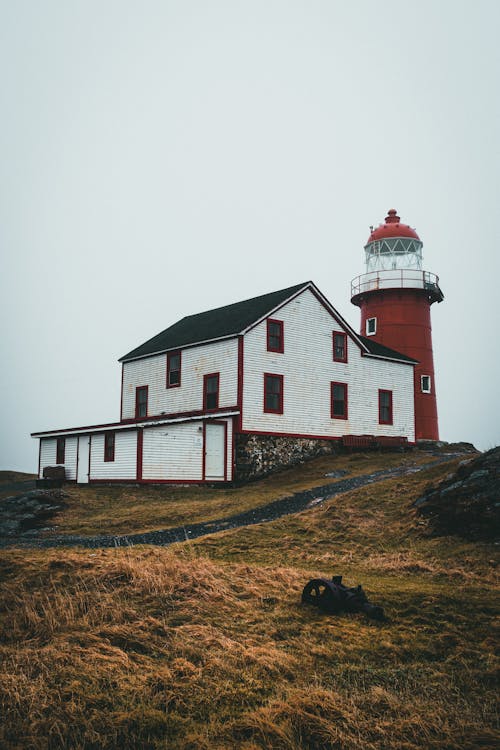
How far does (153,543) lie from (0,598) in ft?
22.8

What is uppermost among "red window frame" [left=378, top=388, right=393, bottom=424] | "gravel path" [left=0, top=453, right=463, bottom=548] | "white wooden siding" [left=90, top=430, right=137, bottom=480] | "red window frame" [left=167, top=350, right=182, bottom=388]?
"red window frame" [left=167, top=350, right=182, bottom=388]

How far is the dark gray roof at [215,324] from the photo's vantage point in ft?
110

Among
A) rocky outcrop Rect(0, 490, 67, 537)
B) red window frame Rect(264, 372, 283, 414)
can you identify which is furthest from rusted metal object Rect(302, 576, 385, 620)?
red window frame Rect(264, 372, 283, 414)

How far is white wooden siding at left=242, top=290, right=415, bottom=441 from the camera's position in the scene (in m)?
32.1

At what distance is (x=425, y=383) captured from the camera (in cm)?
4112

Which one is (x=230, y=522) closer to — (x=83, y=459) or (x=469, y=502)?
(x=469, y=502)

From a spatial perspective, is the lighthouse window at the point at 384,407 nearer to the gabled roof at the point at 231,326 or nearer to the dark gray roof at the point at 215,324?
the gabled roof at the point at 231,326

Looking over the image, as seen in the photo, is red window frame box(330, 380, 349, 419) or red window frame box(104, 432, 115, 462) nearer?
red window frame box(104, 432, 115, 462)

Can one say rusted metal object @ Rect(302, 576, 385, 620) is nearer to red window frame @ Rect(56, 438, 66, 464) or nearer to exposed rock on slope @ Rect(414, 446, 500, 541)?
exposed rock on slope @ Rect(414, 446, 500, 541)

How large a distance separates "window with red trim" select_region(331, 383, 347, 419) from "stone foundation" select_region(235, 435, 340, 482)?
2.16 m

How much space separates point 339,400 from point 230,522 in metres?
16.9

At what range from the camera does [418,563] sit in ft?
43.3

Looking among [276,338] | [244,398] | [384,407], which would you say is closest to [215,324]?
[276,338]

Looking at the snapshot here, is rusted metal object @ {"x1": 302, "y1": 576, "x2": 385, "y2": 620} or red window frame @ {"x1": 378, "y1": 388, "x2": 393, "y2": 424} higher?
red window frame @ {"x1": 378, "y1": 388, "x2": 393, "y2": 424}
